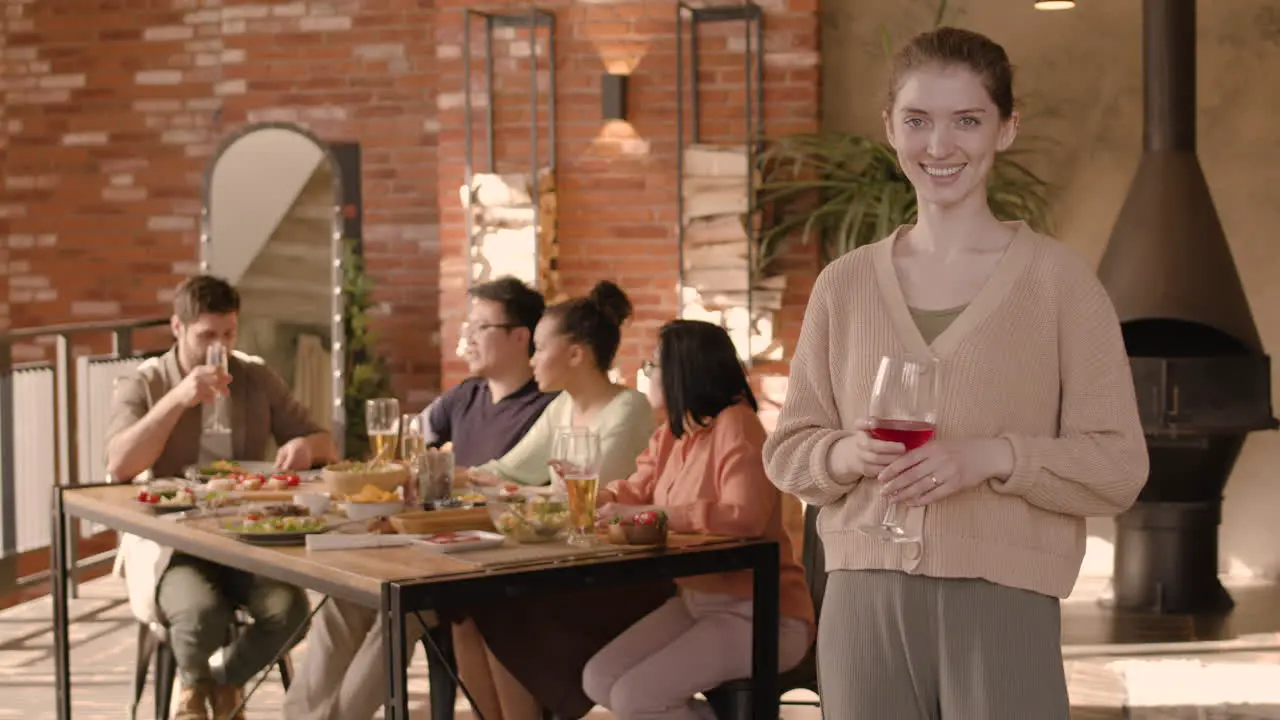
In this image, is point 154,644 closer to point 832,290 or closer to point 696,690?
point 696,690

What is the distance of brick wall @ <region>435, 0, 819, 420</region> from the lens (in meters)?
5.89

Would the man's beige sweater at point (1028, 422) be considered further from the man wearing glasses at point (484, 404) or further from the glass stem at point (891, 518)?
the man wearing glasses at point (484, 404)

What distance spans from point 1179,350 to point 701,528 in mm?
3123

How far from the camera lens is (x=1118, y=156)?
5977mm

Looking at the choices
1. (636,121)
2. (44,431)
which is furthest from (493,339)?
(44,431)

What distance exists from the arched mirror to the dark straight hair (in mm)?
3906

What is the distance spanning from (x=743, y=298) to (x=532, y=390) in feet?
5.73

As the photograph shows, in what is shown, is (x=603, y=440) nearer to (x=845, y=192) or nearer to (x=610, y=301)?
(x=610, y=301)

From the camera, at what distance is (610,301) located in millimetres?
3939

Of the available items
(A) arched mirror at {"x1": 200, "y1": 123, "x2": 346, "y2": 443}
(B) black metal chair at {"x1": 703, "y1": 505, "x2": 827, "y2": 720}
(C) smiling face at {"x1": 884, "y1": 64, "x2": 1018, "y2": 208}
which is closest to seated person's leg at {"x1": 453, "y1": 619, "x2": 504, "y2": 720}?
(B) black metal chair at {"x1": 703, "y1": 505, "x2": 827, "y2": 720}

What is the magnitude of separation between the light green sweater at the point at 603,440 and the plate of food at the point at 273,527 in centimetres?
75

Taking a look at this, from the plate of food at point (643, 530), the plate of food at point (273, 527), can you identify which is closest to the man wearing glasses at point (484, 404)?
the plate of food at point (273, 527)

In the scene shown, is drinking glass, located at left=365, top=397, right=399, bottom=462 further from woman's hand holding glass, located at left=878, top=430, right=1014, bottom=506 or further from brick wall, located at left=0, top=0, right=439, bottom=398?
brick wall, located at left=0, top=0, right=439, bottom=398

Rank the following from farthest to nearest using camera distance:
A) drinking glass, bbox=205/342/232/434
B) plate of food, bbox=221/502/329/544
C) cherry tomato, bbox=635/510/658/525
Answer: drinking glass, bbox=205/342/232/434 < plate of food, bbox=221/502/329/544 < cherry tomato, bbox=635/510/658/525
